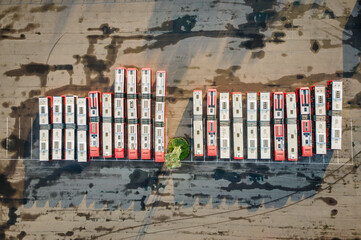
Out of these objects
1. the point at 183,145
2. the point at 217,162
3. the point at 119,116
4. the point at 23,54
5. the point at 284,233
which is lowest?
the point at 284,233

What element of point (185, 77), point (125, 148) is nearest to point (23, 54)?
point (125, 148)

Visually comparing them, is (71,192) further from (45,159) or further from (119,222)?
(119,222)

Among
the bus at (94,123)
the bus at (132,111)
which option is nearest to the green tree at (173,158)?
the bus at (132,111)

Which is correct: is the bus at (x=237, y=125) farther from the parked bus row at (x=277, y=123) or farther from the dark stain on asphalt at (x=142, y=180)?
the dark stain on asphalt at (x=142, y=180)

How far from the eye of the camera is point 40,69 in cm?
3172

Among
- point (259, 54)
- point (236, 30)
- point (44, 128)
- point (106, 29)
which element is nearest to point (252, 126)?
point (259, 54)

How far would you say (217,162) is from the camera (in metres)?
30.5

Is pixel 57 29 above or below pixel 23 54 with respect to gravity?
above

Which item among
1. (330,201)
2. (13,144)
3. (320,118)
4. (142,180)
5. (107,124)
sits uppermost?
(320,118)

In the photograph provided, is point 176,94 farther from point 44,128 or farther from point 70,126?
point 44,128

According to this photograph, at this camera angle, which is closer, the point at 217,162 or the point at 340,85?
the point at 340,85

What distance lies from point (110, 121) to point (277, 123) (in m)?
20.8

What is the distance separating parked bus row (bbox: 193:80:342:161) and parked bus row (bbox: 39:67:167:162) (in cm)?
557

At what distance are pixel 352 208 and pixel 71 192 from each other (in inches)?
1420
